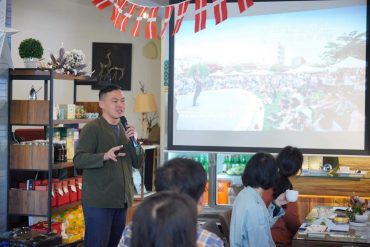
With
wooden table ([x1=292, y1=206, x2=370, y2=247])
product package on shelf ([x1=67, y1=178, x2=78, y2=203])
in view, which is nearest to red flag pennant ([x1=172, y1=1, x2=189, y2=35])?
product package on shelf ([x1=67, y1=178, x2=78, y2=203])

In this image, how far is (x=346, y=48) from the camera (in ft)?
16.1

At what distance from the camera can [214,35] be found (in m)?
5.29

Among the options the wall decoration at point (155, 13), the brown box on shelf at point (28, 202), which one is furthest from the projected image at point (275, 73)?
the brown box on shelf at point (28, 202)

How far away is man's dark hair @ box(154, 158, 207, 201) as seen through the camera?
1.70m

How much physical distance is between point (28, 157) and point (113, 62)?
4.94 meters

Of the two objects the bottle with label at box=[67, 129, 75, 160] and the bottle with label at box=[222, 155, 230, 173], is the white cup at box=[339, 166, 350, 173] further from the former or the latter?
the bottle with label at box=[67, 129, 75, 160]

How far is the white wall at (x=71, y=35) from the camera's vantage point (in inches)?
308

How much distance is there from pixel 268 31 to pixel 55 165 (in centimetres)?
245

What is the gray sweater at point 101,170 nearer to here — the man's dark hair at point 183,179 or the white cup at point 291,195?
the white cup at point 291,195

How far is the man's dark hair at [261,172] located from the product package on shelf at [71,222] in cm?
201

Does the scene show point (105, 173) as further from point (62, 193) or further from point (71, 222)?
point (71, 222)

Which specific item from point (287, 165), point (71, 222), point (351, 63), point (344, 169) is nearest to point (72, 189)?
point (71, 222)

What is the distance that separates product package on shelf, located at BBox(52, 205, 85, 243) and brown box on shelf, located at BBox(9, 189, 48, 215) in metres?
0.28

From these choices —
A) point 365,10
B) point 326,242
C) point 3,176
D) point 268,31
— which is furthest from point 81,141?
point 365,10
